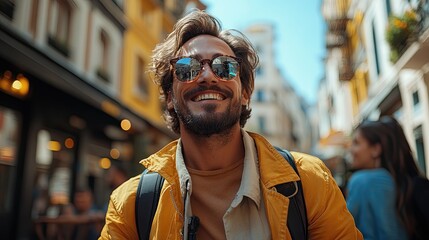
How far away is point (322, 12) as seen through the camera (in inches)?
1036

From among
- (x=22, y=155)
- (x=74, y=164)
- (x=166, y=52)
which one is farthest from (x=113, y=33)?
(x=166, y=52)

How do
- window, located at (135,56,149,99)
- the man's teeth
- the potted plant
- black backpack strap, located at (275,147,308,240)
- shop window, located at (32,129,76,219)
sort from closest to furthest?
black backpack strap, located at (275,147,308,240) → the man's teeth → the potted plant → shop window, located at (32,129,76,219) → window, located at (135,56,149,99)

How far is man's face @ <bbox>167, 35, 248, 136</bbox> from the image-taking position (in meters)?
1.99

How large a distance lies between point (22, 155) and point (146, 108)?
624cm

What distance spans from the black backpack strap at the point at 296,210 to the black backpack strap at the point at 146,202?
64cm

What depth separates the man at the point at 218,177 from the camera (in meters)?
1.77

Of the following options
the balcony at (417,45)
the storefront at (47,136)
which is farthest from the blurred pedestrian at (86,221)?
the balcony at (417,45)

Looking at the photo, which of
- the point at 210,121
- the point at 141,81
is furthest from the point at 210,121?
the point at 141,81

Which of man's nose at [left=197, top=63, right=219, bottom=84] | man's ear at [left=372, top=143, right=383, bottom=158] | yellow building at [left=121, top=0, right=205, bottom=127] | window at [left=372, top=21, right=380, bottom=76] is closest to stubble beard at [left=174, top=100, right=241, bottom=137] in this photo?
man's nose at [left=197, top=63, right=219, bottom=84]

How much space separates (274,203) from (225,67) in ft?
2.70

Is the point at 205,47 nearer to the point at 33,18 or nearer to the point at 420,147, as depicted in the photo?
the point at 33,18

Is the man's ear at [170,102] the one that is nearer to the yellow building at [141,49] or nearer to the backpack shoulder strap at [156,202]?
the backpack shoulder strap at [156,202]

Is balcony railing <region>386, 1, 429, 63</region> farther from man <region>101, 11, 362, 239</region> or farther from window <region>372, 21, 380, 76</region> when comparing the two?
man <region>101, 11, 362, 239</region>

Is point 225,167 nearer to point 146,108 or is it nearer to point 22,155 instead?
point 22,155
